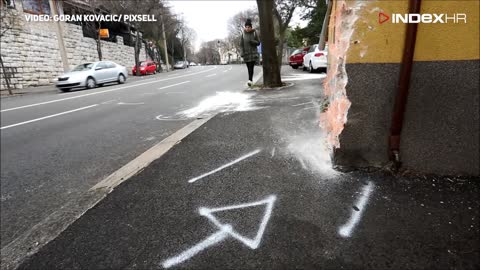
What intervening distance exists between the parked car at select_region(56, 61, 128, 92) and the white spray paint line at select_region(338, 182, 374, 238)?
16949 mm

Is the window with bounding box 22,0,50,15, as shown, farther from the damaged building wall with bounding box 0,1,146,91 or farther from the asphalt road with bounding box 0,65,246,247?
the asphalt road with bounding box 0,65,246,247

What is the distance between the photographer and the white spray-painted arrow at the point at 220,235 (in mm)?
1841

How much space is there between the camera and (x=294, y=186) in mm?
2553

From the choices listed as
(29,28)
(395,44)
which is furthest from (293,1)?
(395,44)

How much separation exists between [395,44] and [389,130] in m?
0.71

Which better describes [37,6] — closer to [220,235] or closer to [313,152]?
[313,152]

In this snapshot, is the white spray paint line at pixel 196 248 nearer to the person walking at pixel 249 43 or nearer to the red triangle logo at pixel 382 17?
the red triangle logo at pixel 382 17

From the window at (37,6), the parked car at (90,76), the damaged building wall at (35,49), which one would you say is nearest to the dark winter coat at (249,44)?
the parked car at (90,76)

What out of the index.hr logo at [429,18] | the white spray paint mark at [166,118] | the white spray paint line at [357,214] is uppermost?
the index.hr logo at [429,18]

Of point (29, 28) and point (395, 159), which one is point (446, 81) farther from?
point (29, 28)

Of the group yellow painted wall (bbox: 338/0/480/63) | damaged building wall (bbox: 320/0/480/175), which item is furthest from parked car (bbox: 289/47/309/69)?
yellow painted wall (bbox: 338/0/480/63)

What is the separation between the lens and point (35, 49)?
20.7 metres

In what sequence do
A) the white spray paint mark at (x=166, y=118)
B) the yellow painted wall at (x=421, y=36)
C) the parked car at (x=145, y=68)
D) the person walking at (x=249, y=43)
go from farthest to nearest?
1. the parked car at (x=145, y=68)
2. the person walking at (x=249, y=43)
3. the white spray paint mark at (x=166, y=118)
4. the yellow painted wall at (x=421, y=36)

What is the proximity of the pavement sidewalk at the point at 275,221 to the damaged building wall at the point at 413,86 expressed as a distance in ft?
0.73
